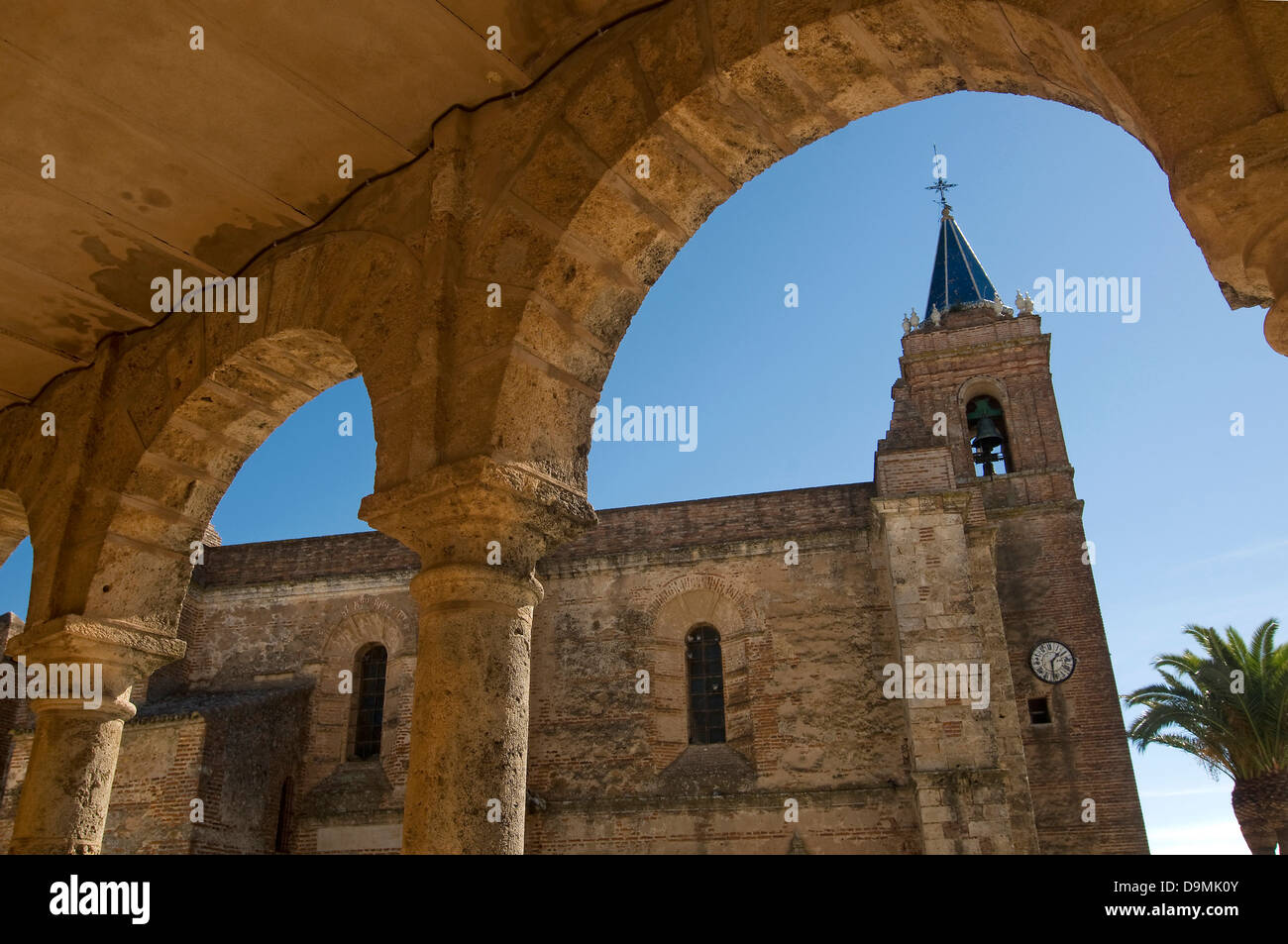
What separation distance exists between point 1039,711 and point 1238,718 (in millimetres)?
3839

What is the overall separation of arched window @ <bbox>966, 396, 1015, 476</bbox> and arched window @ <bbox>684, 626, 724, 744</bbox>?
8.63 m

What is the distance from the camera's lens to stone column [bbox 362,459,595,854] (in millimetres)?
3189

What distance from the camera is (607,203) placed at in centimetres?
375

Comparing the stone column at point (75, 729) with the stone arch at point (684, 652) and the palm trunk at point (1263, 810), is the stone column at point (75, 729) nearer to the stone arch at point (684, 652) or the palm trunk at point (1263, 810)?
the stone arch at point (684, 652)

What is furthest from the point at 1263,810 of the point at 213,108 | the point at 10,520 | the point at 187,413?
the point at 213,108

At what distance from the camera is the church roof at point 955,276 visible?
79.3 ft

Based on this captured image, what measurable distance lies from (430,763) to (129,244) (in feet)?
11.3

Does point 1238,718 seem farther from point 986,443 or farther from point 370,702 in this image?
point 370,702

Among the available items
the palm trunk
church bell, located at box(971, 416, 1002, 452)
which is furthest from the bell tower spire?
the palm trunk

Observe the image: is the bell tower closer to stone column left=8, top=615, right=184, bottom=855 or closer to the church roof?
the church roof

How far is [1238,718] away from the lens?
1802cm

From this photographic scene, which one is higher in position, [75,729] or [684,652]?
[684,652]

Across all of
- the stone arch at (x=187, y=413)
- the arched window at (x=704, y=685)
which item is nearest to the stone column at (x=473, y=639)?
the stone arch at (x=187, y=413)
